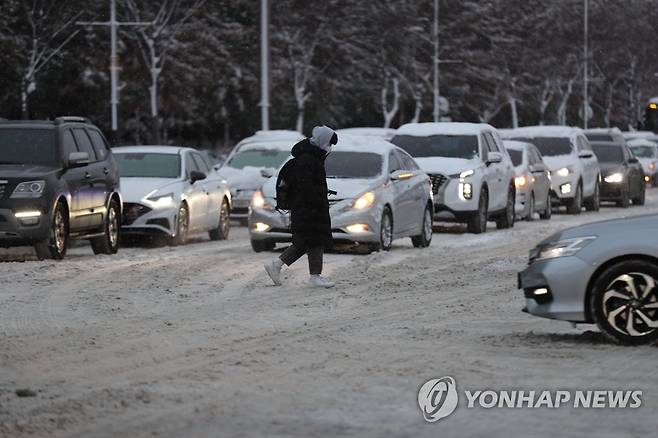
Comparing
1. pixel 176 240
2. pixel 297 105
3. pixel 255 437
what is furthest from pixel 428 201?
pixel 297 105

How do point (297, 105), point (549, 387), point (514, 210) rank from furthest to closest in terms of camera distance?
point (297, 105) < point (514, 210) < point (549, 387)

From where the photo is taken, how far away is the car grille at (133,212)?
83.5ft

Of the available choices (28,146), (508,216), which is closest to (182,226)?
(28,146)

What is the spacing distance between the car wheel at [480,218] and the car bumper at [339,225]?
6.51 m

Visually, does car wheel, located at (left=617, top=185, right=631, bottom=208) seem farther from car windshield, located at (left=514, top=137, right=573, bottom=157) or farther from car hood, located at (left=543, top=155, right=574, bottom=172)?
car hood, located at (left=543, top=155, right=574, bottom=172)

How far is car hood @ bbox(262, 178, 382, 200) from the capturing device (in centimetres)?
2329

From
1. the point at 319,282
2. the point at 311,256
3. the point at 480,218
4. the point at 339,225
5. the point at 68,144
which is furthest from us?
the point at 480,218

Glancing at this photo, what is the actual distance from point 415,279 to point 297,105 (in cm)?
6062

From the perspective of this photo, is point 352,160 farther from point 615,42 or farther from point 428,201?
point 615,42

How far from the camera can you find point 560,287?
1273 cm

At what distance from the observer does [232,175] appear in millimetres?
33406

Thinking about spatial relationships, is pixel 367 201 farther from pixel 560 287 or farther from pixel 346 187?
pixel 560 287

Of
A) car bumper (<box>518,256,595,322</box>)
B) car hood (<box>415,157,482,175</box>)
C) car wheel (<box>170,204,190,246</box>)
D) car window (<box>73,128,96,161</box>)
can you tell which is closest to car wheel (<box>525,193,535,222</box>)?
car hood (<box>415,157,482,175</box>)

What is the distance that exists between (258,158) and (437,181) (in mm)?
5640
